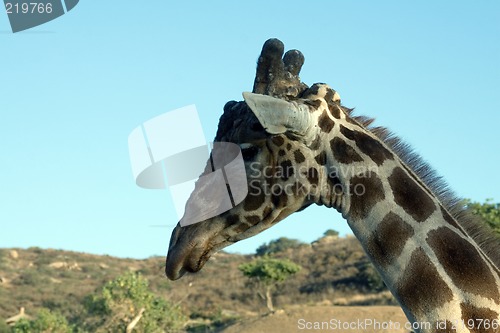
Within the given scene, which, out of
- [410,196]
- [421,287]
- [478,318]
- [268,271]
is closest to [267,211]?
[410,196]

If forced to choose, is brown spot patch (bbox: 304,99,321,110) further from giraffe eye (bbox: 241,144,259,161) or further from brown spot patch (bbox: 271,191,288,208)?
brown spot patch (bbox: 271,191,288,208)

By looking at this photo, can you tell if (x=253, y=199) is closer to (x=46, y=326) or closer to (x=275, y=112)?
(x=275, y=112)

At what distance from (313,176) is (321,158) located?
13 cm

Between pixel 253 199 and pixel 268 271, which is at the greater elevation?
pixel 268 271

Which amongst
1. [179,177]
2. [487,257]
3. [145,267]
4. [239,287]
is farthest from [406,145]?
[145,267]

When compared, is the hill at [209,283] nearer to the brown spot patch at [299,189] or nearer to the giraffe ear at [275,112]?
the brown spot patch at [299,189]

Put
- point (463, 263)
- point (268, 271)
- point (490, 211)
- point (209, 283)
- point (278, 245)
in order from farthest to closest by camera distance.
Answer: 1. point (278, 245)
2. point (209, 283)
3. point (268, 271)
4. point (490, 211)
5. point (463, 263)

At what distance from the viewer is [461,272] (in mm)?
4910

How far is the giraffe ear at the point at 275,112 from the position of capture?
4918 millimetres

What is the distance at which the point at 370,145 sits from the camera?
5.41 meters

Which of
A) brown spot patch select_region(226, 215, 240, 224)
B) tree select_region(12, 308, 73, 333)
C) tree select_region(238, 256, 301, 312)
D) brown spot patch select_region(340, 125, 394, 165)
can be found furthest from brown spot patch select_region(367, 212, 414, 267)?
tree select_region(238, 256, 301, 312)

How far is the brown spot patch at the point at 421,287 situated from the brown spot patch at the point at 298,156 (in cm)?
92

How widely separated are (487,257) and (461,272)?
1.08ft

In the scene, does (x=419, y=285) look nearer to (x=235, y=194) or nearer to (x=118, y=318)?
(x=235, y=194)
